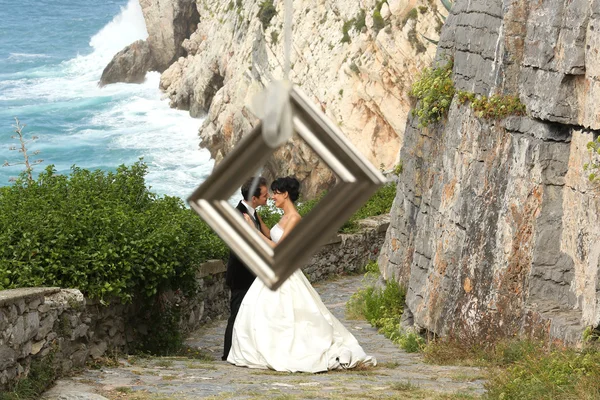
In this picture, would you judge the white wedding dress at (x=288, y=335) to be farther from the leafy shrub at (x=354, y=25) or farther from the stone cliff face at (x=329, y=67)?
the leafy shrub at (x=354, y=25)

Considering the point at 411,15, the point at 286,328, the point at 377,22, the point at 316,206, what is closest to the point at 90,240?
the point at 286,328

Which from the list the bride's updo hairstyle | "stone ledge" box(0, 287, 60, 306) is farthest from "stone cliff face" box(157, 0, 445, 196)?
"stone ledge" box(0, 287, 60, 306)

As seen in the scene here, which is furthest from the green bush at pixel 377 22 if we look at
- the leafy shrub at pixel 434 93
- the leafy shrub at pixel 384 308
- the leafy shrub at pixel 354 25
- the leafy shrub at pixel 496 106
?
the leafy shrub at pixel 496 106

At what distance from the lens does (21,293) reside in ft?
25.4

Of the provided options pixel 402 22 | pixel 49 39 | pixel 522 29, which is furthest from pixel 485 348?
pixel 49 39

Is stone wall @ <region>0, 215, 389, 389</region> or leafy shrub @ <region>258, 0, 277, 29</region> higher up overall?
leafy shrub @ <region>258, 0, 277, 29</region>

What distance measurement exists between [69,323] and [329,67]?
22.2 meters

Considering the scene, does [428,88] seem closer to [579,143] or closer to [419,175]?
[419,175]

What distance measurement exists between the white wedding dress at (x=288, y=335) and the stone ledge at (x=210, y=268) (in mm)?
3113

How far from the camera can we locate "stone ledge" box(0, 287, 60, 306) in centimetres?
740

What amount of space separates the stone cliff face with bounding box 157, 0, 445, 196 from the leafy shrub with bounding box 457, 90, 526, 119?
571 inches

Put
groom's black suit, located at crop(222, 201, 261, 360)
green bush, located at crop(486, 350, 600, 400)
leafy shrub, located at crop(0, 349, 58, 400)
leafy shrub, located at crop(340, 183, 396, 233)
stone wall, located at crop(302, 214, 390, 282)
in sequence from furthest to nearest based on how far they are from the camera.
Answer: leafy shrub, located at crop(340, 183, 396, 233) → stone wall, located at crop(302, 214, 390, 282) → groom's black suit, located at crop(222, 201, 261, 360) → leafy shrub, located at crop(0, 349, 58, 400) → green bush, located at crop(486, 350, 600, 400)

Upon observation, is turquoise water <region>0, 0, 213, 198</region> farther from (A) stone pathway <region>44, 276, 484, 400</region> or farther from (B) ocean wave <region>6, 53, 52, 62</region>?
(A) stone pathway <region>44, 276, 484, 400</region>

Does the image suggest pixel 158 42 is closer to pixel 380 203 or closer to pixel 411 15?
pixel 411 15
